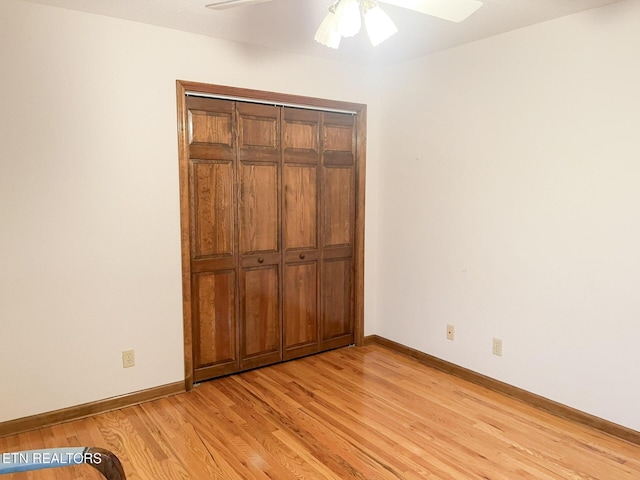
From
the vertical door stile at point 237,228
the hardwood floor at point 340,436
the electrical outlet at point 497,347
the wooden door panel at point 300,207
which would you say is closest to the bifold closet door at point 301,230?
the wooden door panel at point 300,207

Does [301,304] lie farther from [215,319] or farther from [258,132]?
[258,132]

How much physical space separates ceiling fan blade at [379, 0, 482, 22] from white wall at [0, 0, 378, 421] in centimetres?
167

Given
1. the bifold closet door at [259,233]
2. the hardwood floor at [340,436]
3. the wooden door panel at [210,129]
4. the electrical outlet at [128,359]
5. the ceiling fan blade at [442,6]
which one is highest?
the ceiling fan blade at [442,6]

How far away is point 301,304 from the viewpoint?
379 cm

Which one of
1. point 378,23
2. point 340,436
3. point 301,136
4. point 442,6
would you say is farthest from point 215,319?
point 442,6

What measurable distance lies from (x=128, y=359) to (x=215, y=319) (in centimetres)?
63

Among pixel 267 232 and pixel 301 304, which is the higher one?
pixel 267 232

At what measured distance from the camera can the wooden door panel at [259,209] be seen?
134 inches

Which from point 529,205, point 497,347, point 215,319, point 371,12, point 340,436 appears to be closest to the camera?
point 371,12

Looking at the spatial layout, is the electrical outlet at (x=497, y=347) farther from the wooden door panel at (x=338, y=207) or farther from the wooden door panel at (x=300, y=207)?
the wooden door panel at (x=300, y=207)

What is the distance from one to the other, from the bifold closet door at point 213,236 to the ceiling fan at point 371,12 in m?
1.35

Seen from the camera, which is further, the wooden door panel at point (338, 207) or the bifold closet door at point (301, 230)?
the wooden door panel at point (338, 207)

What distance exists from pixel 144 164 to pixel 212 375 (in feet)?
5.06

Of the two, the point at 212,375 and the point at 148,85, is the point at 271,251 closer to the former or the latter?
the point at 212,375
